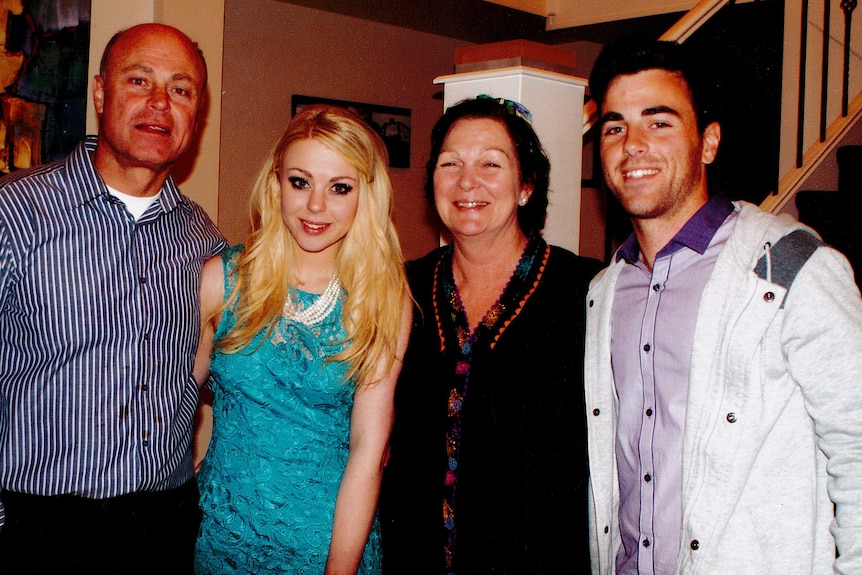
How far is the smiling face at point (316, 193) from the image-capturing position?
204 cm

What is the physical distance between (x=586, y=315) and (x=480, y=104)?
69 centimetres

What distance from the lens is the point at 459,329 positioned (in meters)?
2.09

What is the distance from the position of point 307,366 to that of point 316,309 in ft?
0.57

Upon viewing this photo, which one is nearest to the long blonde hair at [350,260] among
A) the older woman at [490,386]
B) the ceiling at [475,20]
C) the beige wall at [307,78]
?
the older woman at [490,386]

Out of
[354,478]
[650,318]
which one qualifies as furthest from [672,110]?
[354,478]

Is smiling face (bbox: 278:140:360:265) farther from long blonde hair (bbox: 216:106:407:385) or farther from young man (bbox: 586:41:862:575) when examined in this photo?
young man (bbox: 586:41:862:575)

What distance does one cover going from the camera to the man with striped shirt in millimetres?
1879

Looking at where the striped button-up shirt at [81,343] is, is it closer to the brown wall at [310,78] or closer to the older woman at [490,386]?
the older woman at [490,386]

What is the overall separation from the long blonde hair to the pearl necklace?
0.02 metres

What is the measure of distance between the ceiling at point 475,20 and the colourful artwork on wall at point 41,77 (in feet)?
7.25

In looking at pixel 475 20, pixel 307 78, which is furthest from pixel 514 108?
pixel 475 20

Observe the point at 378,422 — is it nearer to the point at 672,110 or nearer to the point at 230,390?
the point at 230,390

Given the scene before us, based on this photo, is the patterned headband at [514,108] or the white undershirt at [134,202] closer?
the white undershirt at [134,202]

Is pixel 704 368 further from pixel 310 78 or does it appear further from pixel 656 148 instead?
pixel 310 78
